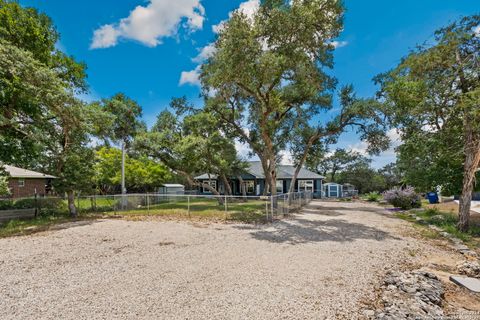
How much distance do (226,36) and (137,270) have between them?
9535 millimetres

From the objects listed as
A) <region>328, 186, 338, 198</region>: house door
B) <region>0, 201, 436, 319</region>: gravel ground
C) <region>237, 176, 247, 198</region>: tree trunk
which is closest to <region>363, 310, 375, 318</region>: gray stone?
<region>0, 201, 436, 319</region>: gravel ground

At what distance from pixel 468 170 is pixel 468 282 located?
6.43 metres

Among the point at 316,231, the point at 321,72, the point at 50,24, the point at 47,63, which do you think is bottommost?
the point at 316,231

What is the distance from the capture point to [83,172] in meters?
12.3

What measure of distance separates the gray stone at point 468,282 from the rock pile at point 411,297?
365 mm

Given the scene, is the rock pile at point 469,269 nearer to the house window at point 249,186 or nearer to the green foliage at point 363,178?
the house window at point 249,186

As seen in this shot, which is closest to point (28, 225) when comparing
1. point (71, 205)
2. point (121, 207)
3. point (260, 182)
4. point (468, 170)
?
point (71, 205)

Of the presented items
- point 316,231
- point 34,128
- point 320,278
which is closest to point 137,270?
point 320,278

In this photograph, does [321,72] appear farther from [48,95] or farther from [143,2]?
[48,95]

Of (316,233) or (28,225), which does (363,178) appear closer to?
(316,233)

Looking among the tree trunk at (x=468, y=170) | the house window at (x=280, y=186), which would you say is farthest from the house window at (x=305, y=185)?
the tree trunk at (x=468, y=170)

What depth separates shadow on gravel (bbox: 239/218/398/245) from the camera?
7781mm

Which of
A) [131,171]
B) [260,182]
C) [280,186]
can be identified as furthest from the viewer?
[280,186]

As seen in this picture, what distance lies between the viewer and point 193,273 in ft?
15.7
